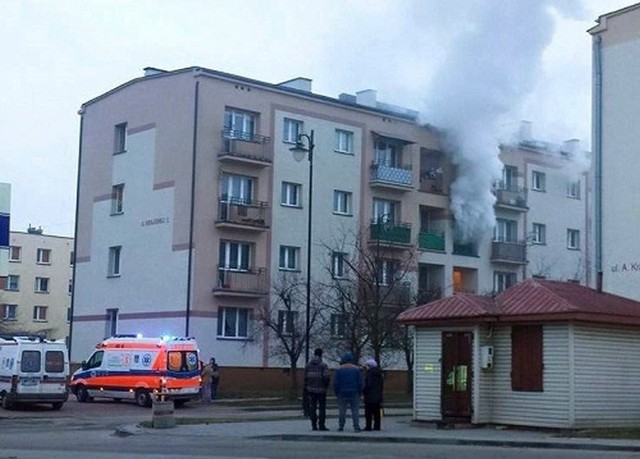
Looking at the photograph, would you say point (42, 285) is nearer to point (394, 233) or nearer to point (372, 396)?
point (394, 233)

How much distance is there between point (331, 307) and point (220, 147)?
8.98 meters

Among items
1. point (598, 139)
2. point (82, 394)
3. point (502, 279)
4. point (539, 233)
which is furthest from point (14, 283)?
point (598, 139)

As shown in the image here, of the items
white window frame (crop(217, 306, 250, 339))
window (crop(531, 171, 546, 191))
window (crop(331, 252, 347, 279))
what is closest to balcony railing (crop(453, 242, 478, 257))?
window (crop(531, 171, 546, 191))

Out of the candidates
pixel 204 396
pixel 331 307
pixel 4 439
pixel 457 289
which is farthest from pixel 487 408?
pixel 457 289

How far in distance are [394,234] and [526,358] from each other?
32012 mm

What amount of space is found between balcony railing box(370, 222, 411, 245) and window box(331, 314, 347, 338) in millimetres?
6691

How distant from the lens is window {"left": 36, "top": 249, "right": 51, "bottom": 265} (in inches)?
3501

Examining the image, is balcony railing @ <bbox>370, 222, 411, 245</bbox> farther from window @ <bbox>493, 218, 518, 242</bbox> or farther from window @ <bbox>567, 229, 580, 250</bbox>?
window @ <bbox>567, 229, 580, 250</bbox>

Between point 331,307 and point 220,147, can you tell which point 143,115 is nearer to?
point 220,147

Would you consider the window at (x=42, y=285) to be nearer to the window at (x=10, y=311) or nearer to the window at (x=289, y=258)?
the window at (x=10, y=311)

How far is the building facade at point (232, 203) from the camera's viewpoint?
5025 centimetres

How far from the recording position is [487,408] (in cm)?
2547

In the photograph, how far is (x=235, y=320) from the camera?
51.3m

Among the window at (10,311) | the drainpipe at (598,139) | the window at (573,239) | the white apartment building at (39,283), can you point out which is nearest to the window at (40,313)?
the white apartment building at (39,283)
